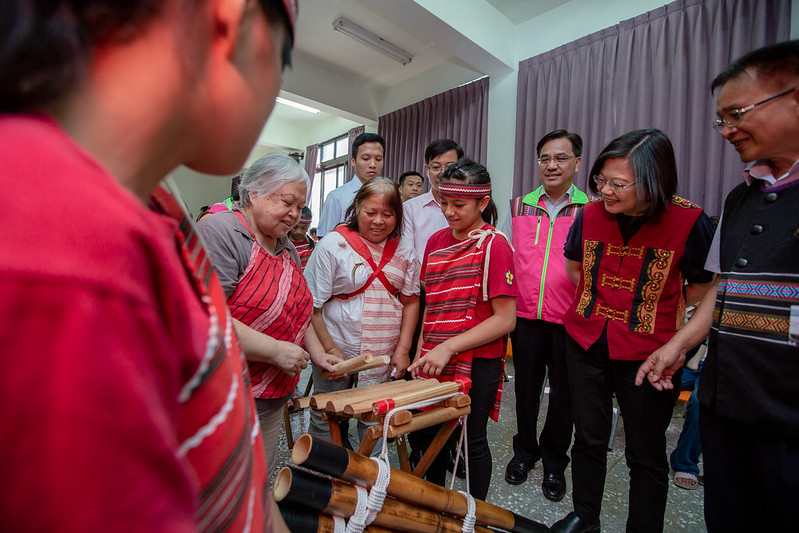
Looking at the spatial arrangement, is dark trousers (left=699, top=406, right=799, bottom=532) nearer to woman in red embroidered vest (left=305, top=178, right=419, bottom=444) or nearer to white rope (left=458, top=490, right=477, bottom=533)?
white rope (left=458, top=490, right=477, bottom=533)

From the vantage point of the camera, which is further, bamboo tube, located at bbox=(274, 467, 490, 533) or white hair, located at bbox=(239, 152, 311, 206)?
white hair, located at bbox=(239, 152, 311, 206)

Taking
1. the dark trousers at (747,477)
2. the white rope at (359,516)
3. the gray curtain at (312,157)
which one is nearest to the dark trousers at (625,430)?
the dark trousers at (747,477)

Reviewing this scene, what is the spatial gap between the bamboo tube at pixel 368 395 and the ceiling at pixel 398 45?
117 inches

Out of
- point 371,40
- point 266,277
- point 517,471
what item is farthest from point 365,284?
point 371,40

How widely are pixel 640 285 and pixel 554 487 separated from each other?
114 centimetres

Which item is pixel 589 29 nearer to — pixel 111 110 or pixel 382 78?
pixel 382 78

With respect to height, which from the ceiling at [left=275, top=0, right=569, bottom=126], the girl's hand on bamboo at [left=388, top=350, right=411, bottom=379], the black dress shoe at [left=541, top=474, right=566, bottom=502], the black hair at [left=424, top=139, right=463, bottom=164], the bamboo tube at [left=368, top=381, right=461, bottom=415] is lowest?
the black dress shoe at [left=541, top=474, right=566, bottom=502]

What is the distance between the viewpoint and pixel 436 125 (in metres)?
5.45

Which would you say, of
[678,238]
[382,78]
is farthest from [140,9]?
[382,78]

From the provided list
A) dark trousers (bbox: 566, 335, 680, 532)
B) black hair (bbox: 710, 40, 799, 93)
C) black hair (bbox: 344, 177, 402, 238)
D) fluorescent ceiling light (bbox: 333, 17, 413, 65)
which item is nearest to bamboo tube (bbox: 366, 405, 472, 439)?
dark trousers (bbox: 566, 335, 680, 532)

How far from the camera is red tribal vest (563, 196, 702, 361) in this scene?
1485mm

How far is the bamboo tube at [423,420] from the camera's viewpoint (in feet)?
4.00

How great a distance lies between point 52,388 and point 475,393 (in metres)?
1.67

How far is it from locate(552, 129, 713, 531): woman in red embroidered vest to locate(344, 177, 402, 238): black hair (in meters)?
0.85
